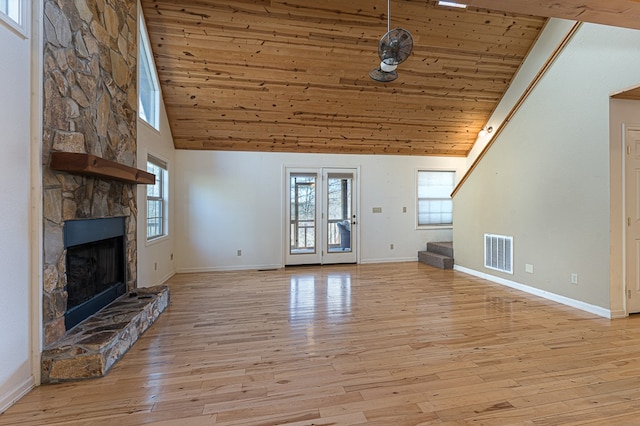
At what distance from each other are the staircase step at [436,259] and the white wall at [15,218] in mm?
5761

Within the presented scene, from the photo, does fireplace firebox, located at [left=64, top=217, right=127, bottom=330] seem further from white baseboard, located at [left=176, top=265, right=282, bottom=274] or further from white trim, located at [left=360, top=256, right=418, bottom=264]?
white trim, located at [left=360, top=256, right=418, bottom=264]

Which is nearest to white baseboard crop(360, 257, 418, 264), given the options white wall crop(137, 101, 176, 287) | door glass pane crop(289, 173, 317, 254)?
door glass pane crop(289, 173, 317, 254)

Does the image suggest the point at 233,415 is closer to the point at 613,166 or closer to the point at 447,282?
the point at 447,282

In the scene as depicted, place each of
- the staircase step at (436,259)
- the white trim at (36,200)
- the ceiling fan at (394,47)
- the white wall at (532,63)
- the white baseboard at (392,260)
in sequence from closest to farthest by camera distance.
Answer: the white trim at (36,200) < the ceiling fan at (394,47) < the white wall at (532,63) < the staircase step at (436,259) < the white baseboard at (392,260)

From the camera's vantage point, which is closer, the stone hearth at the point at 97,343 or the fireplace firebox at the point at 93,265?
the stone hearth at the point at 97,343

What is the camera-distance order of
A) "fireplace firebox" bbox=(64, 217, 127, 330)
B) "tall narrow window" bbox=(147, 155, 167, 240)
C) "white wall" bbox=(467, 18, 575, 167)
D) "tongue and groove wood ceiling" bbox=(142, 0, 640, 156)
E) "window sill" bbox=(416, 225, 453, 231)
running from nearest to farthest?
"fireplace firebox" bbox=(64, 217, 127, 330), "tongue and groove wood ceiling" bbox=(142, 0, 640, 156), "white wall" bbox=(467, 18, 575, 167), "tall narrow window" bbox=(147, 155, 167, 240), "window sill" bbox=(416, 225, 453, 231)

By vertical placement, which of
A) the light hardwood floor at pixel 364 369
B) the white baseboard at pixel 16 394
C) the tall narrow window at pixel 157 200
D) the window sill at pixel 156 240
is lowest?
the light hardwood floor at pixel 364 369

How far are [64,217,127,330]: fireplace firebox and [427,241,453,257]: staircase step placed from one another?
17.9ft

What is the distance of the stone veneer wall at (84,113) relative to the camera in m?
2.17

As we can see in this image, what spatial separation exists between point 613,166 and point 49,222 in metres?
5.26

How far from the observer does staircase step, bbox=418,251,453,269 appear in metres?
5.75

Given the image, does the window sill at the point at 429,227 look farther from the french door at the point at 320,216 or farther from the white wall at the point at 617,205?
the white wall at the point at 617,205

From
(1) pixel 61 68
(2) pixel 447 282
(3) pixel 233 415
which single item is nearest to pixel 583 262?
(2) pixel 447 282

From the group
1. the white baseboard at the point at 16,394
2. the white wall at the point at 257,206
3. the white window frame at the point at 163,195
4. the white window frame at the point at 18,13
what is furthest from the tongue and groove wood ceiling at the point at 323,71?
the white baseboard at the point at 16,394
